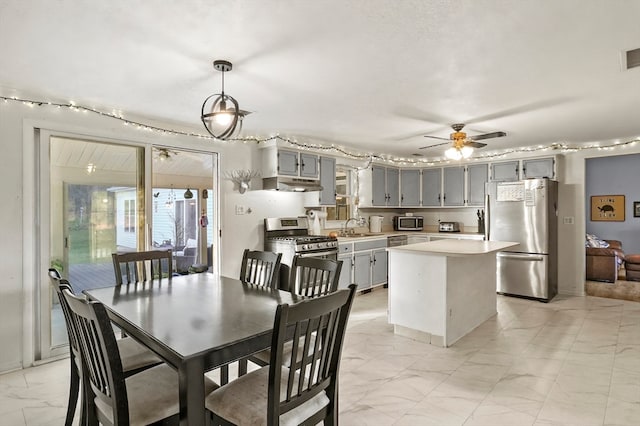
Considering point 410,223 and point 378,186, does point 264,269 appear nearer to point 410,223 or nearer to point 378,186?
point 378,186

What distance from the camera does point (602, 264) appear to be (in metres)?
6.14

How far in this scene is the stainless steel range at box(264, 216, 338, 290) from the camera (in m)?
4.51

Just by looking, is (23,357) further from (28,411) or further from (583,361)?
(583,361)

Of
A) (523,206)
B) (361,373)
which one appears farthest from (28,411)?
(523,206)

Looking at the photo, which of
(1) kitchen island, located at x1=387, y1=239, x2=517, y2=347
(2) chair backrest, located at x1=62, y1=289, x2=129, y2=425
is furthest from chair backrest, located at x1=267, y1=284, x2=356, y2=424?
(1) kitchen island, located at x1=387, y1=239, x2=517, y2=347

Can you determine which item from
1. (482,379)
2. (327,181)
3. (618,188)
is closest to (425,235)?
(327,181)

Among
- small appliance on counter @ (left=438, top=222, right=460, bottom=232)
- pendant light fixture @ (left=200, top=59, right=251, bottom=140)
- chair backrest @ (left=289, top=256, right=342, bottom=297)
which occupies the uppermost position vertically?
pendant light fixture @ (left=200, top=59, right=251, bottom=140)

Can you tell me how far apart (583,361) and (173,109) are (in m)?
4.32

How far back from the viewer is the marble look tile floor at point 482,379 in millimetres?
2295

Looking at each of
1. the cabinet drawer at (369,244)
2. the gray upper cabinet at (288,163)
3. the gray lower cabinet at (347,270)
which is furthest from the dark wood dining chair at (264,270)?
the cabinet drawer at (369,244)

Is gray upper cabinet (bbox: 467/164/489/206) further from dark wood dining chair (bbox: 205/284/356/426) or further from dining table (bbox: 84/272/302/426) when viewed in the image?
dark wood dining chair (bbox: 205/284/356/426)

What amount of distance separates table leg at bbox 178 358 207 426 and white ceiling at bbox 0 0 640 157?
164 centimetres

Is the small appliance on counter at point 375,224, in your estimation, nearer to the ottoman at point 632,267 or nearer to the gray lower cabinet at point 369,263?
the gray lower cabinet at point 369,263

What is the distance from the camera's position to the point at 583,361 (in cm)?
308
